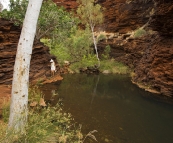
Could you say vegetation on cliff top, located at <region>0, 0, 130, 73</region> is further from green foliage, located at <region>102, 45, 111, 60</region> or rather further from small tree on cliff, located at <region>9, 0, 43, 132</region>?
small tree on cliff, located at <region>9, 0, 43, 132</region>

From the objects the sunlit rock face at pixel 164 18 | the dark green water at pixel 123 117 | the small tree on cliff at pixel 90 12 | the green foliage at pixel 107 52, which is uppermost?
the small tree on cliff at pixel 90 12

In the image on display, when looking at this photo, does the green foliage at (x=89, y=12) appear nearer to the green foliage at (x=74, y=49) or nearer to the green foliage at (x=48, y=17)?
the green foliage at (x=74, y=49)

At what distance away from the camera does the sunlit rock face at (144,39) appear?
14.2m

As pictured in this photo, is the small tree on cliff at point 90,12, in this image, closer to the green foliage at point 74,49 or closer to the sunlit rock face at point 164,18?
the green foliage at point 74,49

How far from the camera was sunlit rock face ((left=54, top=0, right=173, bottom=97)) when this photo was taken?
14250 millimetres

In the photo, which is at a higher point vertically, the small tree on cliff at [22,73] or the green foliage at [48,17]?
the green foliage at [48,17]

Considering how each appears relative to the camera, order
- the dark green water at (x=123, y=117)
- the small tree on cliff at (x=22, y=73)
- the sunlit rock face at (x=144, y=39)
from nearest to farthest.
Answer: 1. the small tree on cliff at (x=22, y=73)
2. the dark green water at (x=123, y=117)
3. the sunlit rock face at (x=144, y=39)

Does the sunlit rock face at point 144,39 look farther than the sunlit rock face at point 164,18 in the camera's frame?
Yes

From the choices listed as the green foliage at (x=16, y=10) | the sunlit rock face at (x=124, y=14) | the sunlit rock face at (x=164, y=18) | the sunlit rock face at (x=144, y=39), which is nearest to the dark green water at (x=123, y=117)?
the sunlit rock face at (x=144, y=39)

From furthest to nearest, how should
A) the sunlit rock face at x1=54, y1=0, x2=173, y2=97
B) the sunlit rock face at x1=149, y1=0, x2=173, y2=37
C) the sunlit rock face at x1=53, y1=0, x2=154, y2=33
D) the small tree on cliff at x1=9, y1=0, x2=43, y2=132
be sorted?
the sunlit rock face at x1=53, y1=0, x2=154, y2=33 → the sunlit rock face at x1=54, y1=0, x2=173, y2=97 → the sunlit rock face at x1=149, y1=0, x2=173, y2=37 → the small tree on cliff at x1=9, y1=0, x2=43, y2=132

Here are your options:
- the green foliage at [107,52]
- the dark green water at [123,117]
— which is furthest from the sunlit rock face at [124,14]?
the dark green water at [123,117]

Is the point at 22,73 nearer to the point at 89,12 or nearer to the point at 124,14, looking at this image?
the point at 89,12

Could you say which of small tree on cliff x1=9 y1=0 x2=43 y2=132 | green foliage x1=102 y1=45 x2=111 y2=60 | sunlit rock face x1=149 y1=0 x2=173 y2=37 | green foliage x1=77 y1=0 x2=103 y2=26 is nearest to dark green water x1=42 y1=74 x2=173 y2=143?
small tree on cliff x1=9 y1=0 x2=43 y2=132

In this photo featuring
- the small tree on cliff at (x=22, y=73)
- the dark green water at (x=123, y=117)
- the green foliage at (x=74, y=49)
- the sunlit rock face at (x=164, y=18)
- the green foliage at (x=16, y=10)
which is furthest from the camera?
the green foliage at (x=74, y=49)
